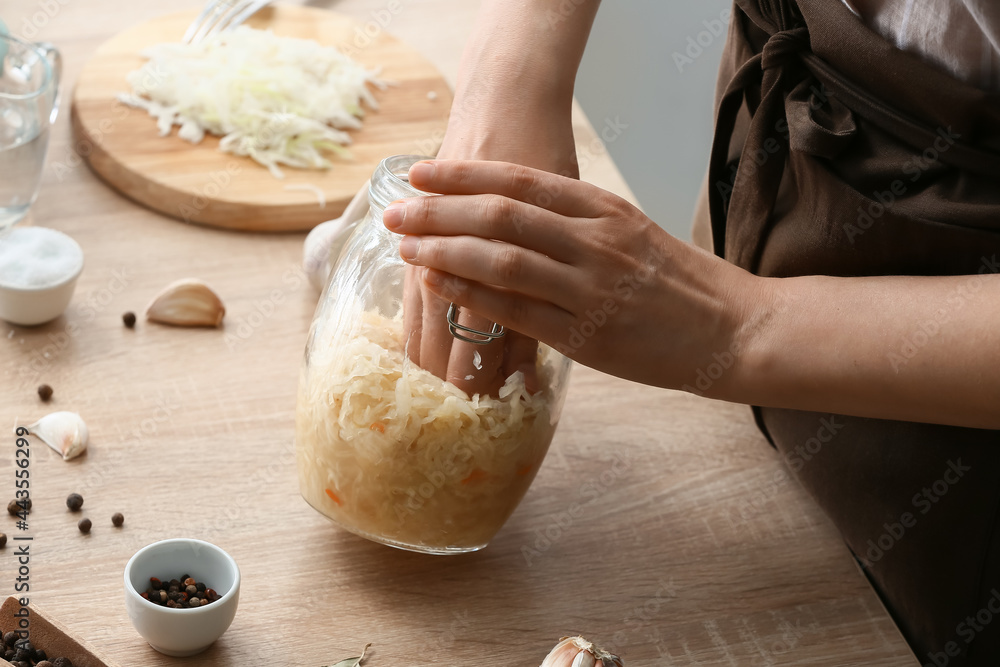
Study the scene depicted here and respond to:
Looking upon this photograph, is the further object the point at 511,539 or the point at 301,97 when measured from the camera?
the point at 301,97

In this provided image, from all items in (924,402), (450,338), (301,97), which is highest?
(924,402)

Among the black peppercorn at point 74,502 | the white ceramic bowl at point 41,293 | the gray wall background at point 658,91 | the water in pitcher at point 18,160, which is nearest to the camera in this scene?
the black peppercorn at point 74,502

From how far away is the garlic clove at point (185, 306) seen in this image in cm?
118

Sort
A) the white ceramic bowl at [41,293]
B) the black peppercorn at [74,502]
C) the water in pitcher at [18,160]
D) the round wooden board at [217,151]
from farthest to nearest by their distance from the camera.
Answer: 1. the round wooden board at [217,151]
2. the water in pitcher at [18,160]
3. the white ceramic bowl at [41,293]
4. the black peppercorn at [74,502]

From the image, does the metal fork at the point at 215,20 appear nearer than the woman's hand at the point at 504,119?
No

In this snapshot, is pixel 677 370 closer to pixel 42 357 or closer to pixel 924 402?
pixel 924 402

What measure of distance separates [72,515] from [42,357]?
10.5 inches

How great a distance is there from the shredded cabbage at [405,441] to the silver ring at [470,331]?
0.05 meters

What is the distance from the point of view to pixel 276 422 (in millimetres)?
1085

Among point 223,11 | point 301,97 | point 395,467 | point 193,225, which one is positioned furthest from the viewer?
point 223,11

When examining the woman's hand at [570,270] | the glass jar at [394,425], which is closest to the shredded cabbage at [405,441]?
the glass jar at [394,425]

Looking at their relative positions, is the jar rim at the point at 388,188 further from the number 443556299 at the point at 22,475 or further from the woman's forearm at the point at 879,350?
the number 443556299 at the point at 22,475

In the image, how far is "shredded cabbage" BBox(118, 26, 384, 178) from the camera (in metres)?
1.46

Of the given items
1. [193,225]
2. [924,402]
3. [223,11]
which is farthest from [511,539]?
[223,11]
